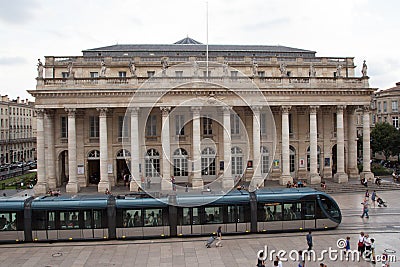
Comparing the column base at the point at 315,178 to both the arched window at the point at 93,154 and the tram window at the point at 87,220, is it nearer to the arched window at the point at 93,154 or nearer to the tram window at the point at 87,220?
the arched window at the point at 93,154

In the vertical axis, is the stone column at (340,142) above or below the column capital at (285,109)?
below

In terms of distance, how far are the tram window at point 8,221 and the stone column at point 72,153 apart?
56.7ft

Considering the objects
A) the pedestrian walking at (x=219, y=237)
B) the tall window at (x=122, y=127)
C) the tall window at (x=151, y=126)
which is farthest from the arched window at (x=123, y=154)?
the pedestrian walking at (x=219, y=237)

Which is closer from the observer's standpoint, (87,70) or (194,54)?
(87,70)

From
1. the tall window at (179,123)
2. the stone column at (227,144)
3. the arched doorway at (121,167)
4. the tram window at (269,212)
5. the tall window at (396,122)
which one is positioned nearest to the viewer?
the tram window at (269,212)

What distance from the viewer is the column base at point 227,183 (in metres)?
44.8

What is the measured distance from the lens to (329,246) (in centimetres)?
2559

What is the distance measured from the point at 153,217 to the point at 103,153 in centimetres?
1905

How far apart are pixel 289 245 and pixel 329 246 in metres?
2.37

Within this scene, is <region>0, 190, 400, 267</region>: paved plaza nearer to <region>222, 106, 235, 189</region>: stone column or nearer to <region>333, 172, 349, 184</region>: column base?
<region>222, 106, 235, 189</region>: stone column

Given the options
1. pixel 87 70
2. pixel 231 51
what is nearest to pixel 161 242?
pixel 87 70

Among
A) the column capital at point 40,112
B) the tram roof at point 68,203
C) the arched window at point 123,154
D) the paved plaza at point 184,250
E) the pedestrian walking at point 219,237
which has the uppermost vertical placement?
the column capital at point 40,112

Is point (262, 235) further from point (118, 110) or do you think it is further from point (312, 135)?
point (118, 110)

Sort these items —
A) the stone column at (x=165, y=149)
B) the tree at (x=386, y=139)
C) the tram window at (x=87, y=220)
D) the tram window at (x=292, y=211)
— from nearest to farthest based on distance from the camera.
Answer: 1. the tram window at (x=87, y=220)
2. the tram window at (x=292, y=211)
3. the stone column at (x=165, y=149)
4. the tree at (x=386, y=139)
